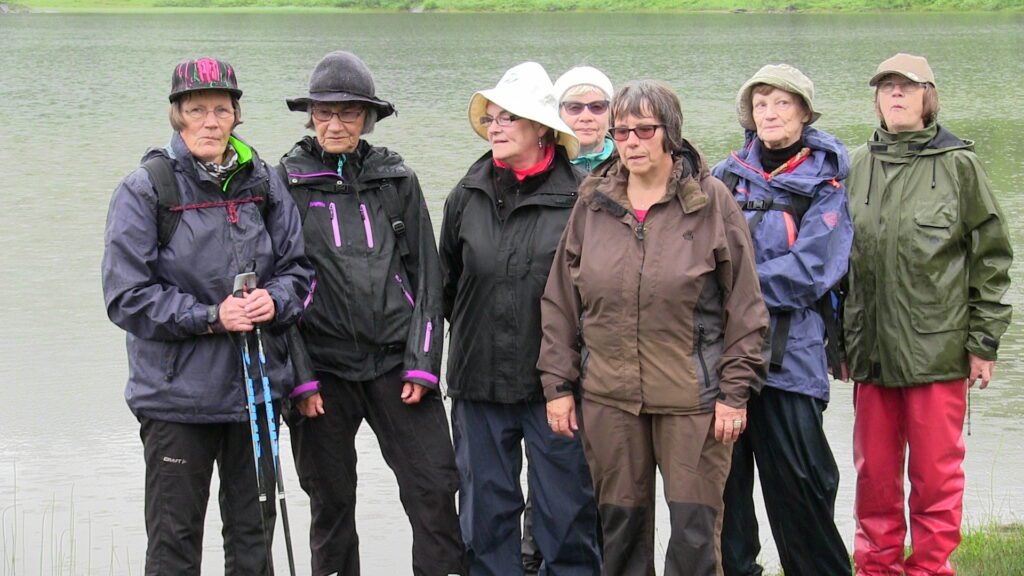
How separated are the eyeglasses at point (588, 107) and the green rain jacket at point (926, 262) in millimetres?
1398

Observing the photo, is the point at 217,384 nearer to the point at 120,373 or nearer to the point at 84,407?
the point at 84,407

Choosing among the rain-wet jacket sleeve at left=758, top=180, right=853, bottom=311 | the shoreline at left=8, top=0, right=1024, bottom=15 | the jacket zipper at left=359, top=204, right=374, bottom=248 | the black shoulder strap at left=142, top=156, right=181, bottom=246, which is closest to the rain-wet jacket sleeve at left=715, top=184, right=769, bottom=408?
the rain-wet jacket sleeve at left=758, top=180, right=853, bottom=311

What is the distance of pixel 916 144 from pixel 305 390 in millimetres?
2619

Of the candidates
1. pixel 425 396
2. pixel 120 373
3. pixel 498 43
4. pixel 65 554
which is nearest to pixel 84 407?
→ pixel 120 373

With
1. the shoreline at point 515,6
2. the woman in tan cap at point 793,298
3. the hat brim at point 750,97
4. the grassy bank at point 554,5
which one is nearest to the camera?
the woman in tan cap at point 793,298

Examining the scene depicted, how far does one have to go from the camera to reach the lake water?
7340mm

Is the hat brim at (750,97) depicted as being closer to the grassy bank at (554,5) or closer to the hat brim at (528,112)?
the hat brim at (528,112)

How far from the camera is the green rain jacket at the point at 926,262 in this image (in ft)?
17.0

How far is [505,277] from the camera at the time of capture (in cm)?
512

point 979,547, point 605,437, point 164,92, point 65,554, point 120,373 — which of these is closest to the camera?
point 605,437

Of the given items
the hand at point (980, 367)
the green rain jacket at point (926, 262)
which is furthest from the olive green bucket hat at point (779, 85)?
the hand at point (980, 367)

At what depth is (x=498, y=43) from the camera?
169ft

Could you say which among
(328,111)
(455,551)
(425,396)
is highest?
(328,111)

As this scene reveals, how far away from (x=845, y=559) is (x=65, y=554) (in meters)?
3.93
